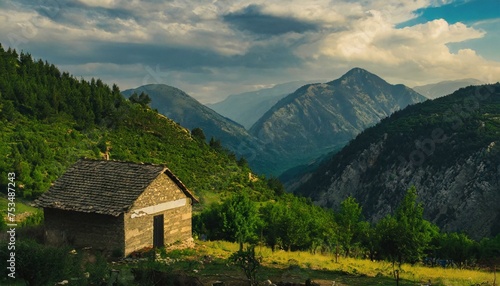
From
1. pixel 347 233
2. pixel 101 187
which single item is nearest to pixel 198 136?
pixel 347 233

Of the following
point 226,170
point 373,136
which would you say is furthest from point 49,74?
point 373,136

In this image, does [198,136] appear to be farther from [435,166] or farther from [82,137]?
[435,166]

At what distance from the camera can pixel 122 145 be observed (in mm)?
62688

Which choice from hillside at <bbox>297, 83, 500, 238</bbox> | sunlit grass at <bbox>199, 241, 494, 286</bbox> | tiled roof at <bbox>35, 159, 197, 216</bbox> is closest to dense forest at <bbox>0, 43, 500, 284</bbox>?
sunlit grass at <bbox>199, 241, 494, 286</bbox>

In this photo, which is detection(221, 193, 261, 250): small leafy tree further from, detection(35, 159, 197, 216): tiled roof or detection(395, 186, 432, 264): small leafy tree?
detection(395, 186, 432, 264): small leafy tree

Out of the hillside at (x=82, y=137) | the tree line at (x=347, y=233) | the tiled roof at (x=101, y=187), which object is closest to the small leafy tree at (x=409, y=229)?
the tree line at (x=347, y=233)

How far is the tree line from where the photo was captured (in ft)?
80.6

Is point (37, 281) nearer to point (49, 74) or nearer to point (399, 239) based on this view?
point (399, 239)

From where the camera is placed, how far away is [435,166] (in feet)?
332

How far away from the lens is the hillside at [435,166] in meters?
84.9

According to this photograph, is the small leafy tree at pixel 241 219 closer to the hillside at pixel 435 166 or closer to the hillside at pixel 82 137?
the hillside at pixel 82 137

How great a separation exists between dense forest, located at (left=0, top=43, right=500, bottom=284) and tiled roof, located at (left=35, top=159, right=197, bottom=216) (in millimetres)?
9015

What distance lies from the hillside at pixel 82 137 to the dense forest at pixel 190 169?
174 millimetres

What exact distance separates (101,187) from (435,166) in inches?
3705
